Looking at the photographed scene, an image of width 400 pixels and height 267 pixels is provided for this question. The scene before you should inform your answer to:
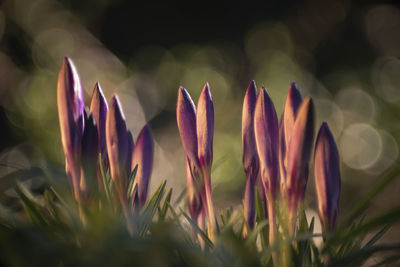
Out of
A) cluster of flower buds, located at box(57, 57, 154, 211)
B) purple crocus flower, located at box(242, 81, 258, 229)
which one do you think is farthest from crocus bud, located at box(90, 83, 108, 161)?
purple crocus flower, located at box(242, 81, 258, 229)

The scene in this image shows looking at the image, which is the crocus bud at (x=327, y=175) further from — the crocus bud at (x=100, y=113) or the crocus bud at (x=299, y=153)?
the crocus bud at (x=100, y=113)

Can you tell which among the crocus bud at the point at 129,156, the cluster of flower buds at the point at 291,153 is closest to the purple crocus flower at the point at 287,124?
the cluster of flower buds at the point at 291,153

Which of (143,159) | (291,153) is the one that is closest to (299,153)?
(291,153)

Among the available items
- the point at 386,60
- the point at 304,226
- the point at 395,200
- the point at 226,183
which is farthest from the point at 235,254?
the point at 386,60

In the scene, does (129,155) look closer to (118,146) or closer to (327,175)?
(118,146)

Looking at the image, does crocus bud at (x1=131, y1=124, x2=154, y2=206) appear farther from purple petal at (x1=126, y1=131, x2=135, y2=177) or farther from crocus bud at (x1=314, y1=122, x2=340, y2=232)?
crocus bud at (x1=314, y1=122, x2=340, y2=232)

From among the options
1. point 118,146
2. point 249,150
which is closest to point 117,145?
point 118,146
